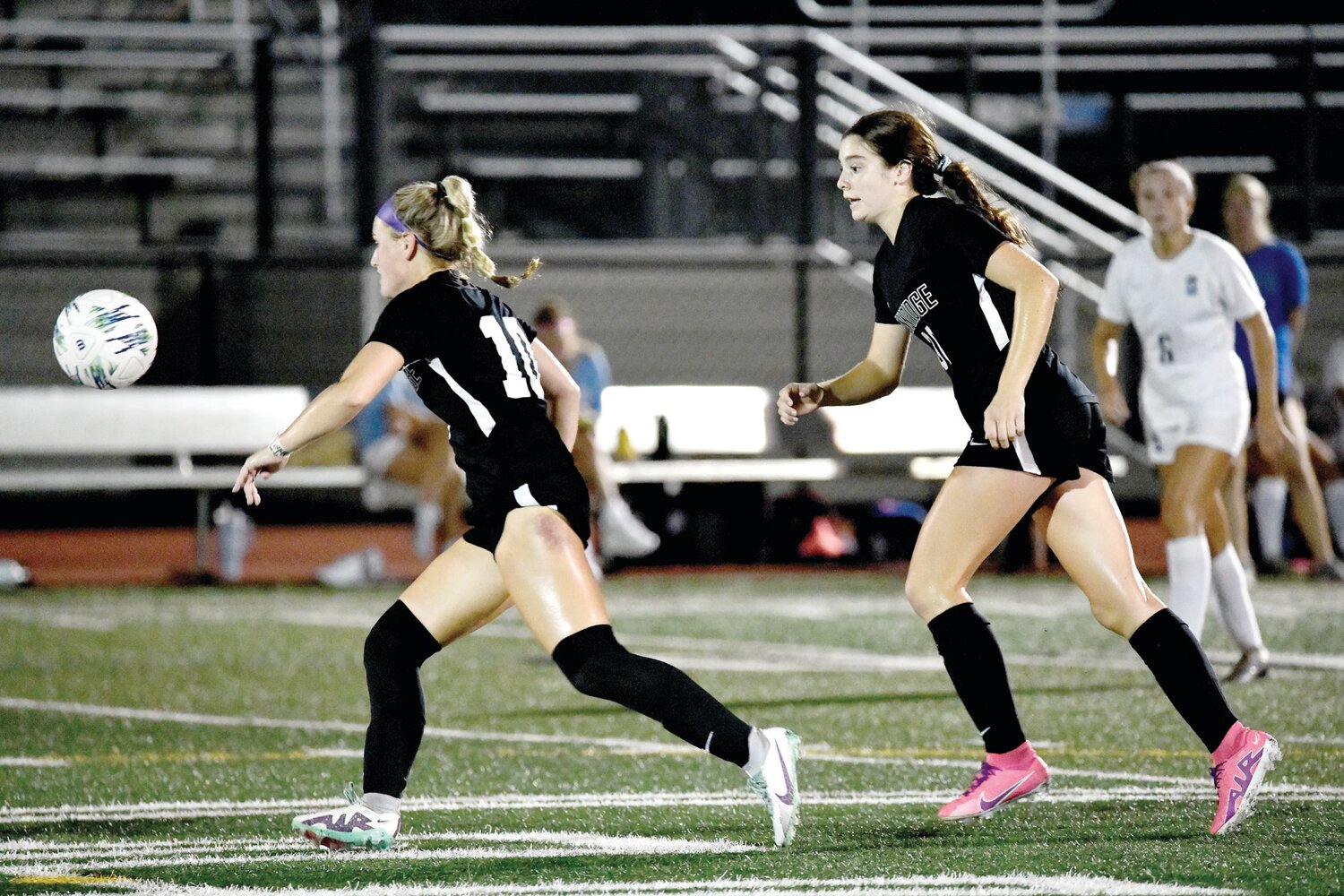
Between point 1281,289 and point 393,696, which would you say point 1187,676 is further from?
point 1281,289

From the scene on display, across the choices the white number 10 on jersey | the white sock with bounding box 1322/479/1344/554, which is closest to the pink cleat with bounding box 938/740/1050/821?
the white number 10 on jersey

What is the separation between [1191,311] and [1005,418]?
3.49 metres

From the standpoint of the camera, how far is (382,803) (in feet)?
17.8

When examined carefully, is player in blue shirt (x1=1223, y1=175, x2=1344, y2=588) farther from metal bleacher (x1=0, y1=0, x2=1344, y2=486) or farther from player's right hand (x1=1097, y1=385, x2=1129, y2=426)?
metal bleacher (x1=0, y1=0, x2=1344, y2=486)

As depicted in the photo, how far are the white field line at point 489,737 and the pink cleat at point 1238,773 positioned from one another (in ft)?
3.23

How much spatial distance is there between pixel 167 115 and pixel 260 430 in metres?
4.70

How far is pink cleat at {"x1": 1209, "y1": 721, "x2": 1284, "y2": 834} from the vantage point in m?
5.33

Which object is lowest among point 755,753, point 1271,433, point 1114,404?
point 755,753

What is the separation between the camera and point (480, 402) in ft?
17.7

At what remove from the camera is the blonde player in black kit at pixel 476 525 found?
5223mm

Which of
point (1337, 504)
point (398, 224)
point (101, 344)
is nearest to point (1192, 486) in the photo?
point (398, 224)

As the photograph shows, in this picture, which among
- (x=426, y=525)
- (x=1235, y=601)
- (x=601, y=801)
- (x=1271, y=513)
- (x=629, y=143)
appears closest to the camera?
(x=601, y=801)

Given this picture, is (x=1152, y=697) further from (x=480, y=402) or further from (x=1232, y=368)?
(x=480, y=402)

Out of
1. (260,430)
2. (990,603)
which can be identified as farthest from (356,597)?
(990,603)
